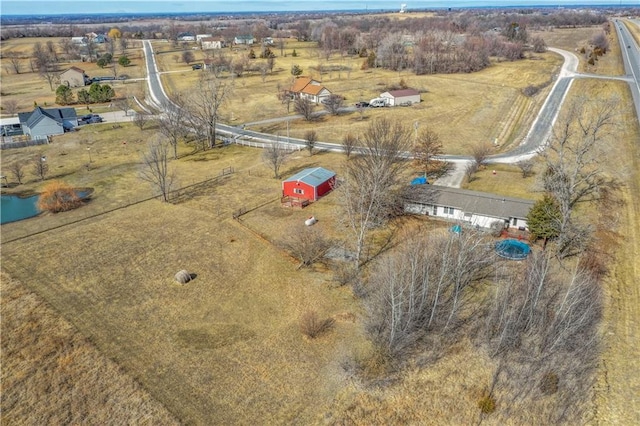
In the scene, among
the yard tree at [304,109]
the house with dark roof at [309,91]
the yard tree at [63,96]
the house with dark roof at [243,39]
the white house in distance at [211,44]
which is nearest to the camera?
the yard tree at [304,109]

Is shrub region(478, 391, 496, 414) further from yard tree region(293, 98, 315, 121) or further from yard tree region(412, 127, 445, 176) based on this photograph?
yard tree region(293, 98, 315, 121)

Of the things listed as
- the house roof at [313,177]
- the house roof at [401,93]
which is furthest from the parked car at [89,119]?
the house roof at [401,93]

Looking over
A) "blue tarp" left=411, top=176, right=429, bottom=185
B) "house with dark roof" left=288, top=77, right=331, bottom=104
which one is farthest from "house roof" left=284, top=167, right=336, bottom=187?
"house with dark roof" left=288, top=77, right=331, bottom=104

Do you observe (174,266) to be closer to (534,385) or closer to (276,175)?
(276,175)

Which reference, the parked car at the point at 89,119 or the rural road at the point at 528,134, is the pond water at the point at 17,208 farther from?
the parked car at the point at 89,119

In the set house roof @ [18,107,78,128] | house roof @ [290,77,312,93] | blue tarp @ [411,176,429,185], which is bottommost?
blue tarp @ [411,176,429,185]

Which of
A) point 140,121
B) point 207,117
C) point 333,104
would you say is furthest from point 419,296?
point 140,121
